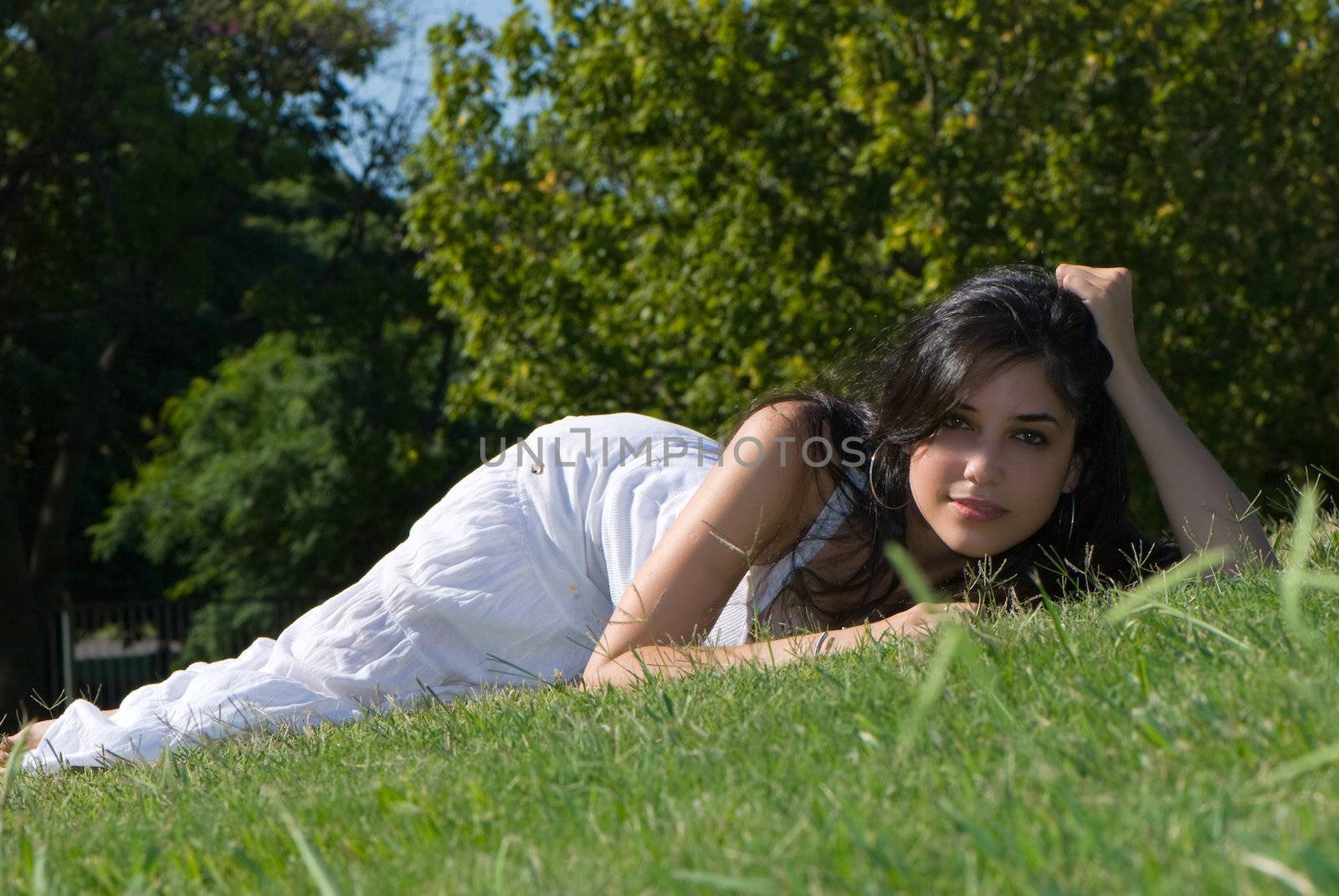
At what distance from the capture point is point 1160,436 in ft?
12.9

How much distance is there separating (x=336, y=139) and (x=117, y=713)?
1348cm

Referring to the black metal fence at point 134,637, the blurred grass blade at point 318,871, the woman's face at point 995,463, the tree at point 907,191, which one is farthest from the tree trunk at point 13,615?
the blurred grass blade at point 318,871

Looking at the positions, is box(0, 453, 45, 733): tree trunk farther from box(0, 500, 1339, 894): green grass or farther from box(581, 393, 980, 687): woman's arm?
box(0, 500, 1339, 894): green grass

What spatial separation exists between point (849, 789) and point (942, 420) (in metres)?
2.06

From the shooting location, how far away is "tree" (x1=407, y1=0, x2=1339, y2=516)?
388 inches

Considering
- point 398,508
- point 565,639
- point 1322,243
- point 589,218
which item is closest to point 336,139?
point 398,508

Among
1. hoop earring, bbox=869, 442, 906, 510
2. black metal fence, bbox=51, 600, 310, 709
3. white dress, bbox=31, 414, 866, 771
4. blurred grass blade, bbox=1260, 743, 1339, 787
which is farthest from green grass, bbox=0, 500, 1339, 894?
black metal fence, bbox=51, 600, 310, 709

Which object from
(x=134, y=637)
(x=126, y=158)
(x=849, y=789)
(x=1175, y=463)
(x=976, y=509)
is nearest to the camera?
(x=849, y=789)

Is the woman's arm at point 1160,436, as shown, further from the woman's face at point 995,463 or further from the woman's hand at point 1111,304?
the woman's face at point 995,463

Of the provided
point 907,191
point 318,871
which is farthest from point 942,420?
point 907,191

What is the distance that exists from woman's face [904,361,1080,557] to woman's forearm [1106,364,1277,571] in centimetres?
38

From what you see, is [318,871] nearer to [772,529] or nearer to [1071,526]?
[772,529]

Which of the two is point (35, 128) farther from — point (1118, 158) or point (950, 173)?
point (1118, 158)

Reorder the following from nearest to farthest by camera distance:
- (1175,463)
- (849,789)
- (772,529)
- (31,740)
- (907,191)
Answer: (849,789), (31,740), (772,529), (1175,463), (907,191)
